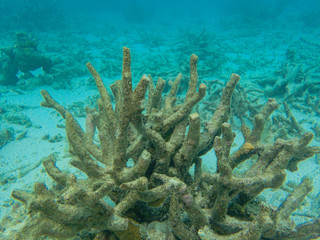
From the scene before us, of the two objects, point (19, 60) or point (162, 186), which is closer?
point (162, 186)

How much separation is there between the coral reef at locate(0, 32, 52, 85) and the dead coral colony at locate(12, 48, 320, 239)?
9.73 metres

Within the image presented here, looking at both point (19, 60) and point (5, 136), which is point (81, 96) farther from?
point (19, 60)

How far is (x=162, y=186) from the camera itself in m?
1.61

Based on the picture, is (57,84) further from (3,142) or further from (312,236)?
(312,236)

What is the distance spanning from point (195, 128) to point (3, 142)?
17.2 ft

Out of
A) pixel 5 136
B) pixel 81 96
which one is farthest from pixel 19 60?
pixel 5 136

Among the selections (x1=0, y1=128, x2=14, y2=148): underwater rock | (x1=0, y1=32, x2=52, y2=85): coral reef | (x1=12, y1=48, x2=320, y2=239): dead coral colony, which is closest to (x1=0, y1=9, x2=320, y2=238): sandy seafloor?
(x1=0, y1=128, x2=14, y2=148): underwater rock

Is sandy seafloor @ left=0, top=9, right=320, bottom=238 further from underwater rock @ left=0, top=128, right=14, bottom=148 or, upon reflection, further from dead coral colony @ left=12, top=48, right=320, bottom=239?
dead coral colony @ left=12, top=48, right=320, bottom=239

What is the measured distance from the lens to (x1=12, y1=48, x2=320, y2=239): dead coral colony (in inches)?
58.3

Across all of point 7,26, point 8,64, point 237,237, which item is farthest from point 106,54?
point 7,26

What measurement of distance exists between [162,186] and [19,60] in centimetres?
1154

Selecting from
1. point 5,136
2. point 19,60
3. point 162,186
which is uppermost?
point 162,186

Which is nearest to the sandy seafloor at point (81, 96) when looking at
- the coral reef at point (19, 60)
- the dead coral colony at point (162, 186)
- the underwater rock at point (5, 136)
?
the underwater rock at point (5, 136)

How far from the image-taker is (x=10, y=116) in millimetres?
6277
